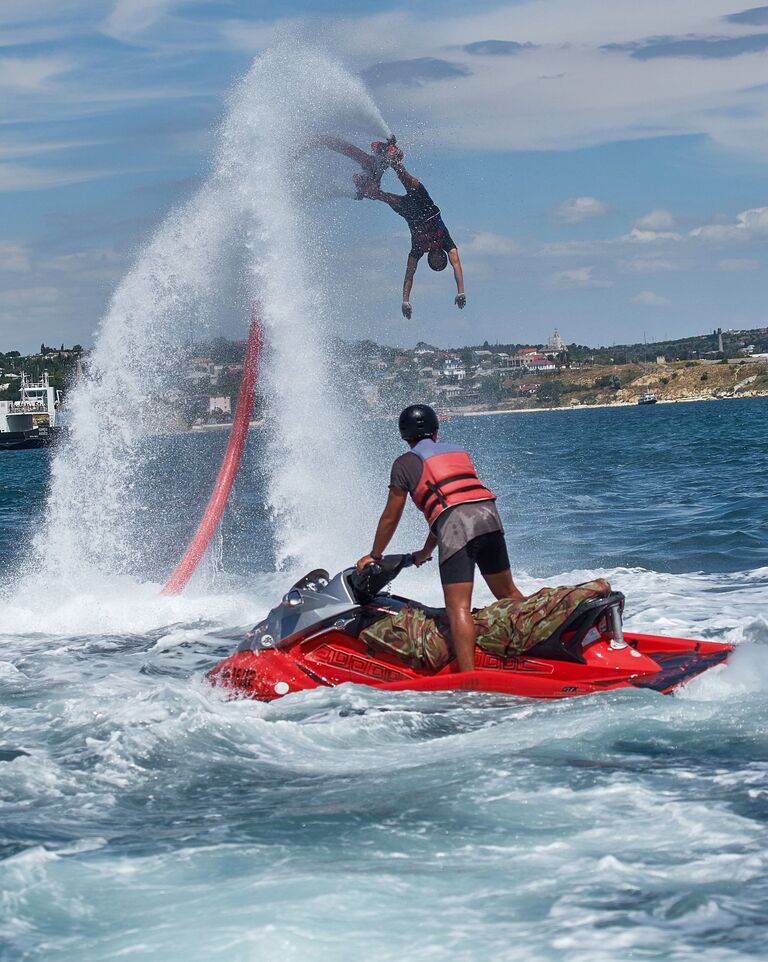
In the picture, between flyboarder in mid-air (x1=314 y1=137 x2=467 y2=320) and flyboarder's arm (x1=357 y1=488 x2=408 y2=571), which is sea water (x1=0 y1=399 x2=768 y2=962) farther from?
flyboarder in mid-air (x1=314 y1=137 x2=467 y2=320)

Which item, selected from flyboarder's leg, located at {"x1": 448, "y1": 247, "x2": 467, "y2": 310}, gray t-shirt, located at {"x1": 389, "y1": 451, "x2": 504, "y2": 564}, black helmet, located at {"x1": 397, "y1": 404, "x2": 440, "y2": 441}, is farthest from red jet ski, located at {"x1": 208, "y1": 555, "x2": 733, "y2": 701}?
flyboarder's leg, located at {"x1": 448, "y1": 247, "x2": 467, "y2": 310}

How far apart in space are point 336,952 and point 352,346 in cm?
1143

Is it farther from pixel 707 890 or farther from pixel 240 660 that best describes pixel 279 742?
pixel 707 890

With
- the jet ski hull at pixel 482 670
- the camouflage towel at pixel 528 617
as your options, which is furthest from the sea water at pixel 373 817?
the camouflage towel at pixel 528 617

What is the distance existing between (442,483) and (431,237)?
5828 millimetres

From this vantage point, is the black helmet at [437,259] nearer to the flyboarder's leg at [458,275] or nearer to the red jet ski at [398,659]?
the flyboarder's leg at [458,275]

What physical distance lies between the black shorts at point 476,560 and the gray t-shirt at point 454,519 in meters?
0.04

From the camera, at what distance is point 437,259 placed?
1305 cm

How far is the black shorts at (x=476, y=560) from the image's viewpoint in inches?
309

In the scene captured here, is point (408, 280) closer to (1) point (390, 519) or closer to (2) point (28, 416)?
(1) point (390, 519)

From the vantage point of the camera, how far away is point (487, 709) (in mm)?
7383

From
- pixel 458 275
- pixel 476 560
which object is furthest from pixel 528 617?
pixel 458 275

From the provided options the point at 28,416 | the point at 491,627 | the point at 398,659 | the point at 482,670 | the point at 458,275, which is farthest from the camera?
the point at 28,416

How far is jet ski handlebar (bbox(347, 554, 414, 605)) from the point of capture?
320 inches
